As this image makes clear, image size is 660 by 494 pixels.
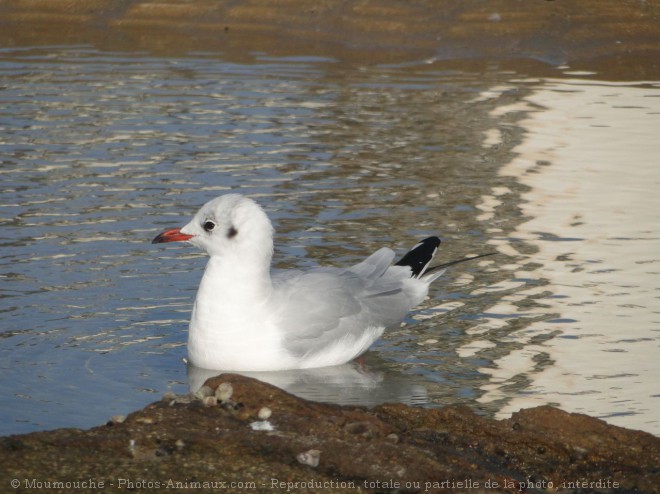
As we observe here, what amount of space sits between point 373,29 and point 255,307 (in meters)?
11.8

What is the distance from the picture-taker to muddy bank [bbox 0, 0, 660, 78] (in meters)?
18.1

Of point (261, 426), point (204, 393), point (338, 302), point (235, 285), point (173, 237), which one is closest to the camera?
point (261, 426)

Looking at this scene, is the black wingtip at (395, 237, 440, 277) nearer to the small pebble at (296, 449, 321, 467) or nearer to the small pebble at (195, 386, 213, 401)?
the small pebble at (195, 386, 213, 401)

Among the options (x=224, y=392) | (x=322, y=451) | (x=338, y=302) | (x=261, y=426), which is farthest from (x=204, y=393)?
(x=338, y=302)

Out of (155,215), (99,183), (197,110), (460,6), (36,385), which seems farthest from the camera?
(460,6)

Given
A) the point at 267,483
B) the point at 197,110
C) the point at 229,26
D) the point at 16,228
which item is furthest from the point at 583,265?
the point at 229,26

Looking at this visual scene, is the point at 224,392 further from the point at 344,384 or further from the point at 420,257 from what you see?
the point at 420,257

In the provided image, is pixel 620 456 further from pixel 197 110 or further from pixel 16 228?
pixel 197 110

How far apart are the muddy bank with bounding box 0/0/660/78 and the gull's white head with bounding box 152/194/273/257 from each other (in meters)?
10.4

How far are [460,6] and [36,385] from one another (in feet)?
41.8

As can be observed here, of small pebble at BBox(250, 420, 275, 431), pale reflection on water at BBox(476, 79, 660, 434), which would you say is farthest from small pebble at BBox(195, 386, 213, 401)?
pale reflection on water at BBox(476, 79, 660, 434)

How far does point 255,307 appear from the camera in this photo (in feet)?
25.0

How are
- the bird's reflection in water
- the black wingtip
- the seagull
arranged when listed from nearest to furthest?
1. the bird's reflection in water
2. the seagull
3. the black wingtip

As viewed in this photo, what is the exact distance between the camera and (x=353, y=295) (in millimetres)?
8195
